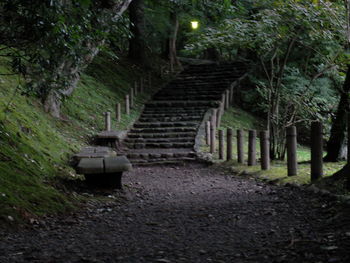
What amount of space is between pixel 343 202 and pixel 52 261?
3.31m

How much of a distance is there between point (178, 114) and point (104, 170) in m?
9.66

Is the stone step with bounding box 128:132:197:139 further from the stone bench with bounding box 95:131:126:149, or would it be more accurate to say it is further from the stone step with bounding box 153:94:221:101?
the stone step with bounding box 153:94:221:101

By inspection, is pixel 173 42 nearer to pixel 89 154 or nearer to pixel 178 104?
pixel 178 104

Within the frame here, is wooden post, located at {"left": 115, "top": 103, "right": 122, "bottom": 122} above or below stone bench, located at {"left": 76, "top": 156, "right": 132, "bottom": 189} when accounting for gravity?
above

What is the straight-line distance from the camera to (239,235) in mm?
4113

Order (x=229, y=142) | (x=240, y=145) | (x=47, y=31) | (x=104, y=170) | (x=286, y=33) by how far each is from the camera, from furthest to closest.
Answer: (x=229, y=142)
(x=240, y=145)
(x=286, y=33)
(x=104, y=170)
(x=47, y=31)

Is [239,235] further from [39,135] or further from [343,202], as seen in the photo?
[39,135]

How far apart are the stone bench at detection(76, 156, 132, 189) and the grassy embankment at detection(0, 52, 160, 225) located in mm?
486

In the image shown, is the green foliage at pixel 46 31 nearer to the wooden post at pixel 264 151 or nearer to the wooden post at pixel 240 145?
the wooden post at pixel 264 151

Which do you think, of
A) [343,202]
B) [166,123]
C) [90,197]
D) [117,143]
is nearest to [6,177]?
[90,197]

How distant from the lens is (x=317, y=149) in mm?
6496

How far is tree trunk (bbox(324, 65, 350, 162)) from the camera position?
864cm

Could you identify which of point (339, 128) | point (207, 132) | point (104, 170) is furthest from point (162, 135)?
point (104, 170)

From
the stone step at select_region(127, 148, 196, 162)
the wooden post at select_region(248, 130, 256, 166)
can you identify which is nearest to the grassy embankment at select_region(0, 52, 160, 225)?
the stone step at select_region(127, 148, 196, 162)
